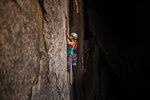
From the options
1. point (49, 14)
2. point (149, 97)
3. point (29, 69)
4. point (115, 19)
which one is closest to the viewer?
point (29, 69)

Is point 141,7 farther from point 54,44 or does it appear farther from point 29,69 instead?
point 29,69

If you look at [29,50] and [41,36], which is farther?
[41,36]

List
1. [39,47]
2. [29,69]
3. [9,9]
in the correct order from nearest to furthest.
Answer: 1. [9,9]
2. [29,69]
3. [39,47]

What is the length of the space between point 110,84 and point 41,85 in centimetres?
322

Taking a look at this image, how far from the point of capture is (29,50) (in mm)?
550

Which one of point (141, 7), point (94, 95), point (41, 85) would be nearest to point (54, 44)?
point (41, 85)

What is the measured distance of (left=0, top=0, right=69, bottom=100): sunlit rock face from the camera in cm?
40

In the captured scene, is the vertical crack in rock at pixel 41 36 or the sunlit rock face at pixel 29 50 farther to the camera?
the vertical crack in rock at pixel 41 36

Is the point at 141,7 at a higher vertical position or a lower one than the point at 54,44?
higher

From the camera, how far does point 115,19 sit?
3.38 m

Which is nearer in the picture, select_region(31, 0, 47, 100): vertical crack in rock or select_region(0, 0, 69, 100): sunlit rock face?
select_region(0, 0, 69, 100): sunlit rock face

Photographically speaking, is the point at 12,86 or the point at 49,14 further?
the point at 49,14

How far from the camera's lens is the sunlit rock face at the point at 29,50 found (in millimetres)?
402

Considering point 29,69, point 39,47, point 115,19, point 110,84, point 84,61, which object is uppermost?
point 115,19
